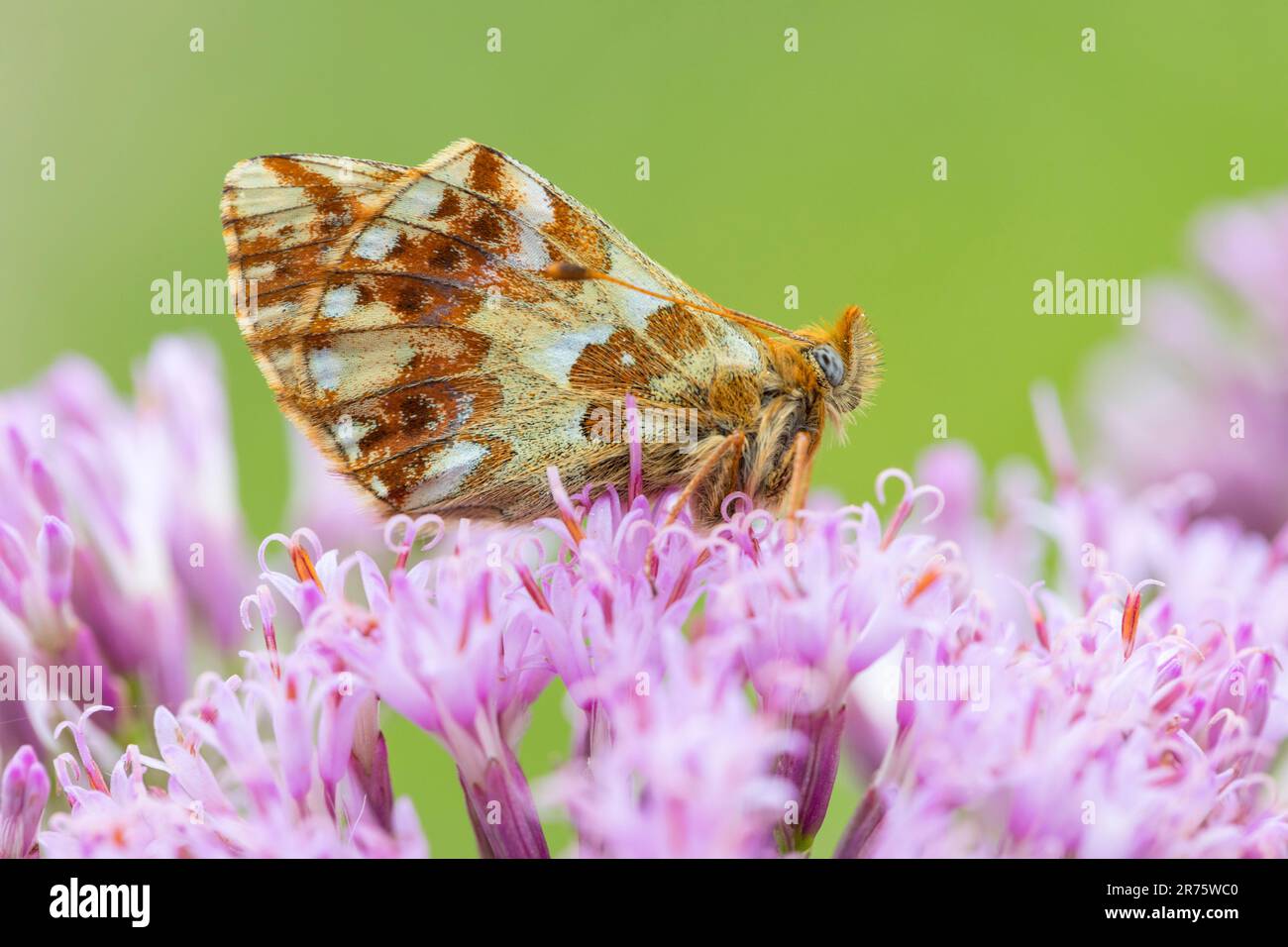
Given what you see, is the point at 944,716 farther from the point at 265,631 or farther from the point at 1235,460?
the point at 1235,460

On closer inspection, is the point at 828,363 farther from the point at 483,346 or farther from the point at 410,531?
the point at 410,531

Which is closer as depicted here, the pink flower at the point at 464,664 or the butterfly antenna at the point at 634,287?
the pink flower at the point at 464,664

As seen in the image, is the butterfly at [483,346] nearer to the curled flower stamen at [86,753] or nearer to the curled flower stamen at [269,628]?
the curled flower stamen at [269,628]

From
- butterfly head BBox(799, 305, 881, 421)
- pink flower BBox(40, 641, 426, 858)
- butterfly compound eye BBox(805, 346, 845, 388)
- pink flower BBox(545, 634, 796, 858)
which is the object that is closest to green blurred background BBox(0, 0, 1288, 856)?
butterfly head BBox(799, 305, 881, 421)

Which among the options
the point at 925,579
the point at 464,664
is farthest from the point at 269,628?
the point at 925,579

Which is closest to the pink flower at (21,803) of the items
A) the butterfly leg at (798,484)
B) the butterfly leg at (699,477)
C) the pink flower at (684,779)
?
the pink flower at (684,779)

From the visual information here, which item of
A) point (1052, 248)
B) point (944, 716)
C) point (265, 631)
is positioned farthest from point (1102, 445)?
point (265, 631)
